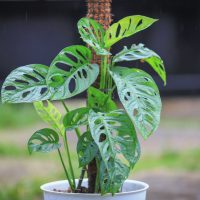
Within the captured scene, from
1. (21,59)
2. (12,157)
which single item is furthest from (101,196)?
(21,59)

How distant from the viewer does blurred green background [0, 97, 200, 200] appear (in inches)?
177

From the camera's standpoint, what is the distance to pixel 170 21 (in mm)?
5762

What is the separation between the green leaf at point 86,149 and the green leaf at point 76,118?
42 mm

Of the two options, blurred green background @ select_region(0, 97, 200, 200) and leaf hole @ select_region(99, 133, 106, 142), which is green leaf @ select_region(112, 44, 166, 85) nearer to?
leaf hole @ select_region(99, 133, 106, 142)

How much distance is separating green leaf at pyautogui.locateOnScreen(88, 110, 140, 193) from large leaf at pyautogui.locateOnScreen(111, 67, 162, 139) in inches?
2.3

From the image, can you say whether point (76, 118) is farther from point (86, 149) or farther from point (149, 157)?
point (149, 157)

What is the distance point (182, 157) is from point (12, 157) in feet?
4.09

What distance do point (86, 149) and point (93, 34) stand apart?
386mm

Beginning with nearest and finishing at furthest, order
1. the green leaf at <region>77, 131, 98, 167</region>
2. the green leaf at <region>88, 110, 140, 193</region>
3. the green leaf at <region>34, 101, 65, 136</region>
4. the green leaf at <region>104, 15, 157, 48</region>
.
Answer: the green leaf at <region>88, 110, 140, 193</region>, the green leaf at <region>77, 131, 98, 167</region>, the green leaf at <region>104, 15, 157, 48</region>, the green leaf at <region>34, 101, 65, 136</region>

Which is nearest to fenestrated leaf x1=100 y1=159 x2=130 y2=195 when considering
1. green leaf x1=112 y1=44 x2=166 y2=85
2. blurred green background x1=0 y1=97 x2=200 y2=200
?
green leaf x1=112 y1=44 x2=166 y2=85

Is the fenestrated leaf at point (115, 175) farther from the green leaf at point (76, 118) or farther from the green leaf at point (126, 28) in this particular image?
the green leaf at point (126, 28)

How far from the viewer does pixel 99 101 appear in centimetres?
229

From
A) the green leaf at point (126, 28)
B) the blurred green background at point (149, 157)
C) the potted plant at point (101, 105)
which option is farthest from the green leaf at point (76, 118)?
the blurred green background at point (149, 157)

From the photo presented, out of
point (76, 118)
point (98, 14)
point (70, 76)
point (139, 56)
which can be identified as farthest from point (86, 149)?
point (98, 14)
